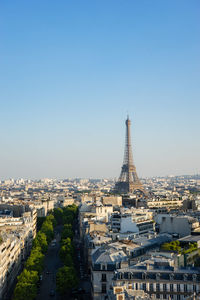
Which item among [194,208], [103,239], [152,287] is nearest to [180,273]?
[152,287]

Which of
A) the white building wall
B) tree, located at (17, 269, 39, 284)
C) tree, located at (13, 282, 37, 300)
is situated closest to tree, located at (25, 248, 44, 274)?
tree, located at (17, 269, 39, 284)

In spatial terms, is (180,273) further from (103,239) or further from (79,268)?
(79,268)

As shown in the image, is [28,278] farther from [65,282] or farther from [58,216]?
[58,216]

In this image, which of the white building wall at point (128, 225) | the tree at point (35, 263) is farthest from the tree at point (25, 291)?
the white building wall at point (128, 225)

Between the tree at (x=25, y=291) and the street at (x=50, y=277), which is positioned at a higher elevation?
the tree at (x=25, y=291)

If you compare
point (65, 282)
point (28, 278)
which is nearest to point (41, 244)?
point (28, 278)

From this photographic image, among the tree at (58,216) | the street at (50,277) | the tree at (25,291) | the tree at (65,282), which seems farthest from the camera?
the tree at (58,216)

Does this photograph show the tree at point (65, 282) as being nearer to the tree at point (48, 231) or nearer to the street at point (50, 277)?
the street at point (50, 277)

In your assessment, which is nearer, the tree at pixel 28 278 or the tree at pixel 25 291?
the tree at pixel 25 291
